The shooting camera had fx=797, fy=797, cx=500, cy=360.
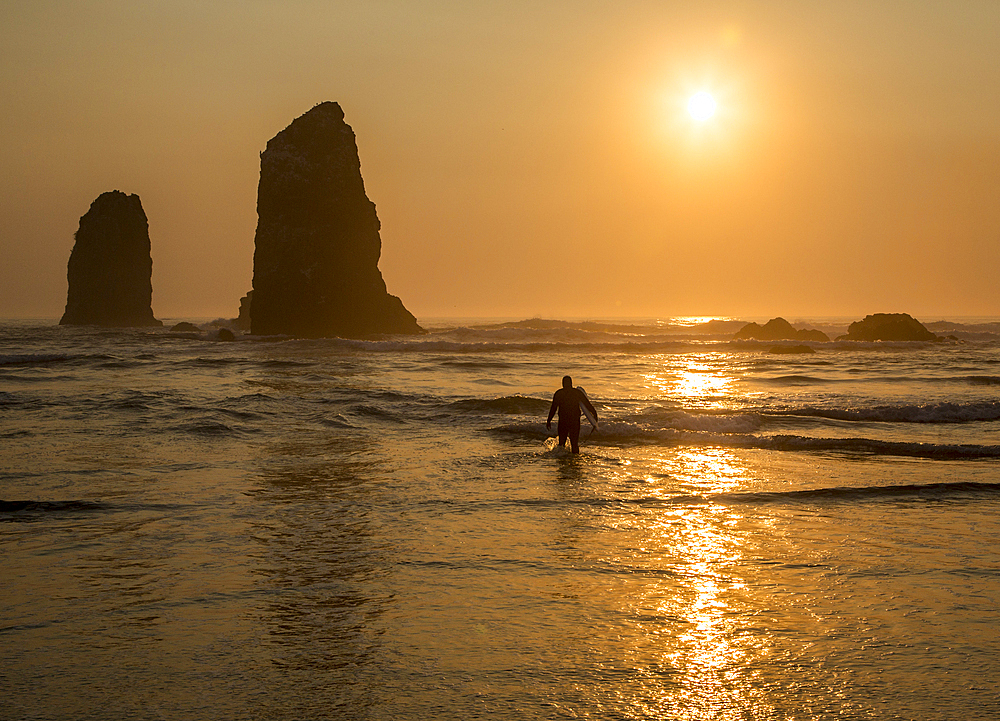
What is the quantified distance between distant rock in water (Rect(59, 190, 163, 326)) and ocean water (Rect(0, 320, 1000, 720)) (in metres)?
112

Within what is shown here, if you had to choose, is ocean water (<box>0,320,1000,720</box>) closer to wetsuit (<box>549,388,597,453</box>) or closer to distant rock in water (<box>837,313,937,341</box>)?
wetsuit (<box>549,388,597,453</box>)

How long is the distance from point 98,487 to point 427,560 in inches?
242

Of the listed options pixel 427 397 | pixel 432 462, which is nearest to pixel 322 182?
pixel 427 397

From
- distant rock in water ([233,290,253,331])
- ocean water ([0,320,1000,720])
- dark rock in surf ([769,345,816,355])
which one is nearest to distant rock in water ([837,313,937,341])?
dark rock in surf ([769,345,816,355])

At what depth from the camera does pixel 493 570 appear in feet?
25.2

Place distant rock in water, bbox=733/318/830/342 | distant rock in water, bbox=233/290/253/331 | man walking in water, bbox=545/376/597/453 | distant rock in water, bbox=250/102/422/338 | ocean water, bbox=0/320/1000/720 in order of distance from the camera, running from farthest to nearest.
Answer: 1. distant rock in water, bbox=233/290/253/331
2. distant rock in water, bbox=250/102/422/338
3. distant rock in water, bbox=733/318/830/342
4. man walking in water, bbox=545/376/597/453
5. ocean water, bbox=0/320/1000/720

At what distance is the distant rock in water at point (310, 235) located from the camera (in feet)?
227

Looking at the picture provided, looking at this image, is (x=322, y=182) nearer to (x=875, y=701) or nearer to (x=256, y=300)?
(x=256, y=300)

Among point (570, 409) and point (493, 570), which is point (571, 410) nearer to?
point (570, 409)

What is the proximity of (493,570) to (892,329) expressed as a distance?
206 ft

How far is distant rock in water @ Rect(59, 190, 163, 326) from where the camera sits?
120 m

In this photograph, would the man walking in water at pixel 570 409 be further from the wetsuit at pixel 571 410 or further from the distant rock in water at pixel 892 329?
the distant rock in water at pixel 892 329

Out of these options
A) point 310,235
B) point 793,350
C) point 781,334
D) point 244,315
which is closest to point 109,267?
point 244,315

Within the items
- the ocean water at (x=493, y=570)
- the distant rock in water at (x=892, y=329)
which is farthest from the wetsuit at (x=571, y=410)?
the distant rock in water at (x=892, y=329)
